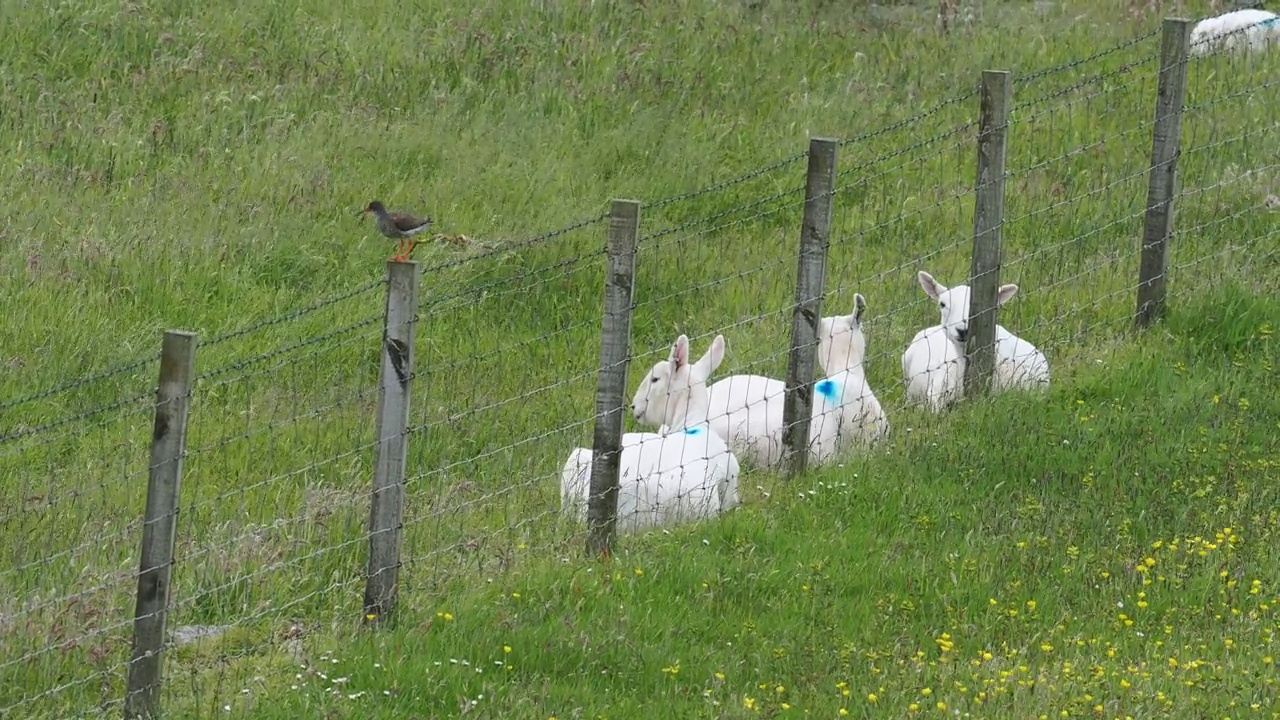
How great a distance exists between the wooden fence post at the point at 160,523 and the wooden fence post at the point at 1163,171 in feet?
21.5

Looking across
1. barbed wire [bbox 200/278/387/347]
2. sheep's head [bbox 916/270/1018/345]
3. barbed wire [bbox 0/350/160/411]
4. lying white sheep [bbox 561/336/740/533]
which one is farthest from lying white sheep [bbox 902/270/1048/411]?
barbed wire [bbox 0/350/160/411]

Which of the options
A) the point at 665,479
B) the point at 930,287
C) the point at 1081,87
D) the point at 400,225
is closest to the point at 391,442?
the point at 665,479

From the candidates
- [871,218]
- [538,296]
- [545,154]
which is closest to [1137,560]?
[538,296]

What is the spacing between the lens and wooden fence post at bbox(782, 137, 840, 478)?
887cm

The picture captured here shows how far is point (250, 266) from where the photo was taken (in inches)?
484

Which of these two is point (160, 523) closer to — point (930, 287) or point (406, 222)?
point (406, 222)

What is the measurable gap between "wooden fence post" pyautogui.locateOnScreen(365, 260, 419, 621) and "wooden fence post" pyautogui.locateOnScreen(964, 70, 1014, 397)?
158 inches

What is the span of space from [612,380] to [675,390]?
2474 millimetres

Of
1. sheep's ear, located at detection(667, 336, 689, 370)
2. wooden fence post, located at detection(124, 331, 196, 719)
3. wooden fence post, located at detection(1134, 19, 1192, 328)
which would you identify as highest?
wooden fence post, located at detection(1134, 19, 1192, 328)

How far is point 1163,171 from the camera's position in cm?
1107

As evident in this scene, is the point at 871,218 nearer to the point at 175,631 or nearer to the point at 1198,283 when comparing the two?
the point at 1198,283

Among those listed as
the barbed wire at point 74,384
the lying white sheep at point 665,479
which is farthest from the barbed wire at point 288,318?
the lying white sheep at point 665,479

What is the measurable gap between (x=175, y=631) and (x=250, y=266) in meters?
5.18

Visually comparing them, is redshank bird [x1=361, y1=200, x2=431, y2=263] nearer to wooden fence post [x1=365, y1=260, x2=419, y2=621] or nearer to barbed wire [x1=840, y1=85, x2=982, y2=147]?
barbed wire [x1=840, y1=85, x2=982, y2=147]
